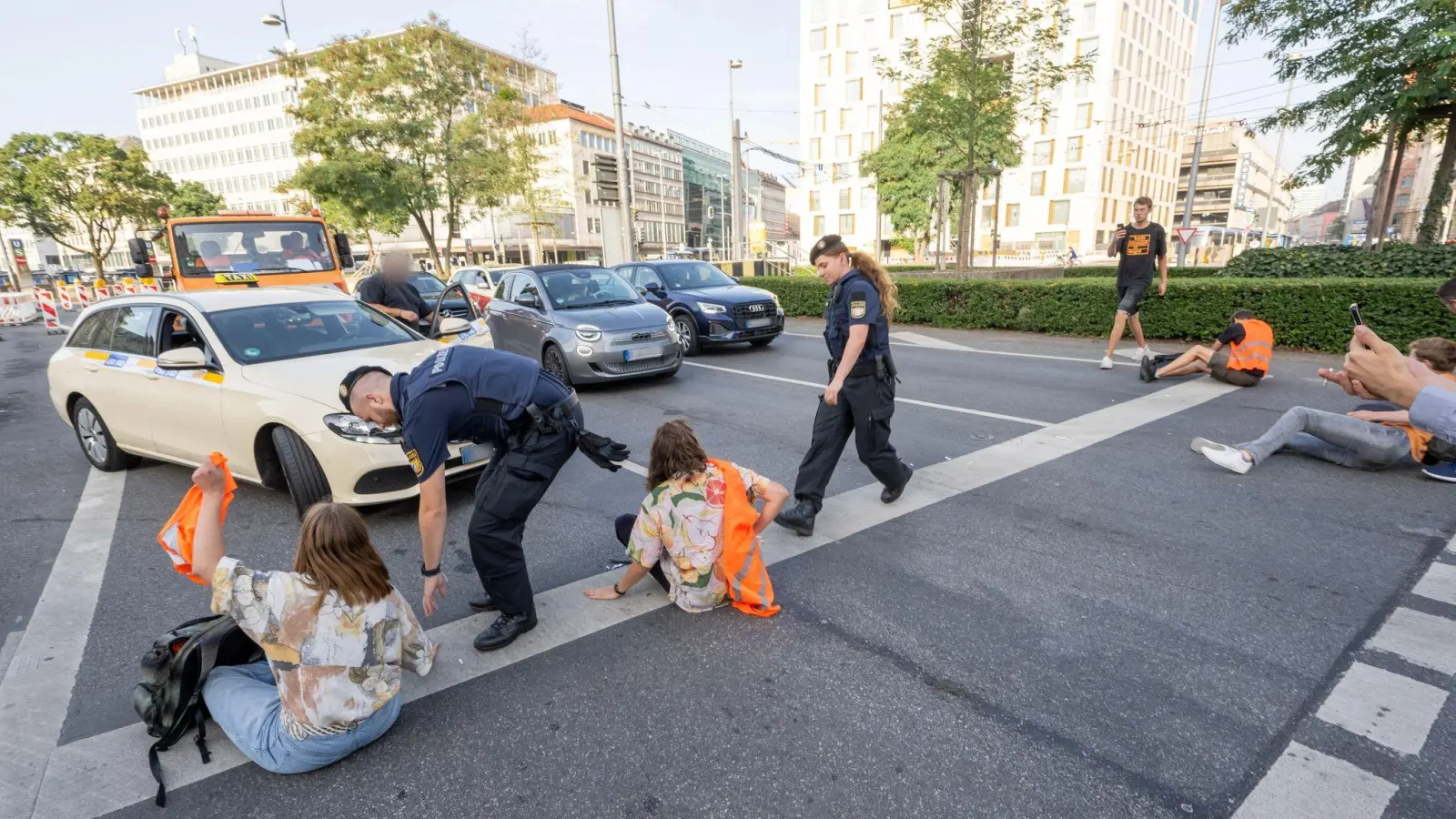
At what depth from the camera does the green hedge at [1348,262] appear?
10336 millimetres

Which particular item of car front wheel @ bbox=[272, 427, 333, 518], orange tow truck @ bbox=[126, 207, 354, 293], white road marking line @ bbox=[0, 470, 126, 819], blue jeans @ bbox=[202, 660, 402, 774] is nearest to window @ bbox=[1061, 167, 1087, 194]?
orange tow truck @ bbox=[126, 207, 354, 293]

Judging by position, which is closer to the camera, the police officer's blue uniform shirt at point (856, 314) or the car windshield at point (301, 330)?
the police officer's blue uniform shirt at point (856, 314)

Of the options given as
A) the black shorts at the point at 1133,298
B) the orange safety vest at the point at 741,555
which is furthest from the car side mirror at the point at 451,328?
the black shorts at the point at 1133,298

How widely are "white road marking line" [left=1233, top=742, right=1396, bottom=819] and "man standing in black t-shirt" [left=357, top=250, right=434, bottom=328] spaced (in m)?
8.52

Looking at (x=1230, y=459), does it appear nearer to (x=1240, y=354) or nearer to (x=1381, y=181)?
(x=1240, y=354)

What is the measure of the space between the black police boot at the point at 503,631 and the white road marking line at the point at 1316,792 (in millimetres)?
2672

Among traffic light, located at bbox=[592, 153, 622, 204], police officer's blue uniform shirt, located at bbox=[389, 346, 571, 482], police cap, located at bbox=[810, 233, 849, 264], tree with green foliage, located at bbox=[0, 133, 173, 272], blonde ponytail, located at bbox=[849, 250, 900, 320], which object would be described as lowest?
police officer's blue uniform shirt, located at bbox=[389, 346, 571, 482]

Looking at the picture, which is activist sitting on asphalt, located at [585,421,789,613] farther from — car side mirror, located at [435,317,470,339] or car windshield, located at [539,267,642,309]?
car windshield, located at [539,267,642,309]

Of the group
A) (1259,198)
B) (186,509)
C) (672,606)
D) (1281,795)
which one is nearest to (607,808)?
(672,606)

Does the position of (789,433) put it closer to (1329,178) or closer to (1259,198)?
(1329,178)

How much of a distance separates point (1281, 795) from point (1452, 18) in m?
13.1

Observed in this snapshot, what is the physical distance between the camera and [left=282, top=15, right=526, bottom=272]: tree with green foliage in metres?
18.8

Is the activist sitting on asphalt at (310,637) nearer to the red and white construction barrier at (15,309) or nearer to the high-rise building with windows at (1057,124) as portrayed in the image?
the red and white construction barrier at (15,309)

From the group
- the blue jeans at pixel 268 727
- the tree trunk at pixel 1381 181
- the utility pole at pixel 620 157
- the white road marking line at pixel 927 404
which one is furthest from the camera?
the utility pole at pixel 620 157
